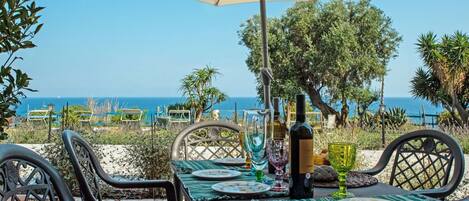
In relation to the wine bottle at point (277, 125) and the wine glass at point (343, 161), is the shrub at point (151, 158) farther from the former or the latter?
the wine glass at point (343, 161)

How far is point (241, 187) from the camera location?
158cm

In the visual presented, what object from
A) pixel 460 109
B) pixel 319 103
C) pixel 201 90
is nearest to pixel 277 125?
pixel 201 90

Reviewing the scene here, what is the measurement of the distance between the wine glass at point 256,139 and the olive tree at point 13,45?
33.4 inches

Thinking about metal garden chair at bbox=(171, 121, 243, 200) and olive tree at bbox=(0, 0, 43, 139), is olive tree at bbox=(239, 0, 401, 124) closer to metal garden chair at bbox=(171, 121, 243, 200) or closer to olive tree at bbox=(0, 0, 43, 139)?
metal garden chair at bbox=(171, 121, 243, 200)

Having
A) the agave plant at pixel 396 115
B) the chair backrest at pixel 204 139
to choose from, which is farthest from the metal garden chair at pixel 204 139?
the agave plant at pixel 396 115

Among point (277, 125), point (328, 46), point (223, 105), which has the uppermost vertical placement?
point (328, 46)

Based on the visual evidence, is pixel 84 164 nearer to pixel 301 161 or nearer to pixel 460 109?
pixel 301 161

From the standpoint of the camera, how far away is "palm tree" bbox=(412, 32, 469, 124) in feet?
43.9

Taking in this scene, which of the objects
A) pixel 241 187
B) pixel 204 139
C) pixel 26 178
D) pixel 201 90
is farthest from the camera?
pixel 201 90

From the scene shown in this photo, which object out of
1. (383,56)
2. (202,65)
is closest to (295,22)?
(383,56)

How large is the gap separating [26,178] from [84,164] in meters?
0.70

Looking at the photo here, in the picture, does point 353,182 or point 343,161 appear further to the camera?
point 353,182

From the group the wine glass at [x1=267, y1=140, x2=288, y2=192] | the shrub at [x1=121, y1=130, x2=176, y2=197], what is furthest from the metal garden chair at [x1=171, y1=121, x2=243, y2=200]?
the shrub at [x1=121, y1=130, x2=176, y2=197]

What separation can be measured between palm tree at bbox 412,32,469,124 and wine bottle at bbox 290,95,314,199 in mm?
12931
